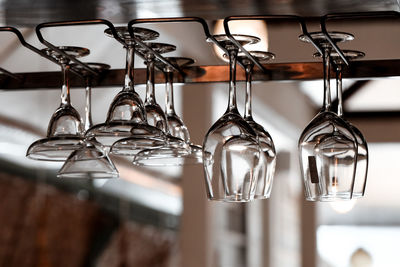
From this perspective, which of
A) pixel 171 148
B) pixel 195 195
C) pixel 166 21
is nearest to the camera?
pixel 166 21

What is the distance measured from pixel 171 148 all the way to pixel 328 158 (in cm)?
23

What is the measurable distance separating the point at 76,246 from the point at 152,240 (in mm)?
665

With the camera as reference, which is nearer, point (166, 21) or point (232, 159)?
point (166, 21)

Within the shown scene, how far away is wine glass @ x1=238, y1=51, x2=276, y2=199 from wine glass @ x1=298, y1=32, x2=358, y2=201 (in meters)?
0.04

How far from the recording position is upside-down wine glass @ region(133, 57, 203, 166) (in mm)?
1127

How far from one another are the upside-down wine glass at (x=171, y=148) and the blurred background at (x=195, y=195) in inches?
64.8

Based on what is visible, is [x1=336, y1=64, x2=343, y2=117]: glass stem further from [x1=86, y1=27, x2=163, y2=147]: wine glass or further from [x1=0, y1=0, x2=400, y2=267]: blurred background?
[x1=0, y1=0, x2=400, y2=267]: blurred background

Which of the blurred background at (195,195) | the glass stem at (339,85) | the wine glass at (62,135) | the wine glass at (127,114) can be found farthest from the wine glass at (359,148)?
the blurred background at (195,195)

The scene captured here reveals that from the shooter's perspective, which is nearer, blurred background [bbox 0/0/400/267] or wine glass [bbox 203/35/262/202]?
wine glass [bbox 203/35/262/202]

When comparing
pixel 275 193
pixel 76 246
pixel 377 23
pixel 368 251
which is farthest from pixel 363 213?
pixel 76 246

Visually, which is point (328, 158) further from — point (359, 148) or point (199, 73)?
point (199, 73)

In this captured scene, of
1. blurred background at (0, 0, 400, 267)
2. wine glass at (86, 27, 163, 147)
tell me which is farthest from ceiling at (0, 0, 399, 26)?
blurred background at (0, 0, 400, 267)

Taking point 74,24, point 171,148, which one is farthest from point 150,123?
point 74,24

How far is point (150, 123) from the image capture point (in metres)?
1.15
